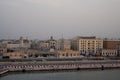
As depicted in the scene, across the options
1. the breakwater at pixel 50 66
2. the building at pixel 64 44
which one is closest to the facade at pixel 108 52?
the building at pixel 64 44

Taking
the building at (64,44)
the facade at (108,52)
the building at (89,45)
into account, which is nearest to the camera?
the facade at (108,52)

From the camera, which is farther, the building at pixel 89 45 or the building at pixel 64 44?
the building at pixel 64 44

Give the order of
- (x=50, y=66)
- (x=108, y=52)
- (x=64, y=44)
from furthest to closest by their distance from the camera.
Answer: (x=64, y=44)
(x=108, y=52)
(x=50, y=66)

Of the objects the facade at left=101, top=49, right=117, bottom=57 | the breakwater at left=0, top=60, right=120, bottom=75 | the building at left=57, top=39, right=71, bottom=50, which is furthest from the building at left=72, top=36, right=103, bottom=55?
the breakwater at left=0, top=60, right=120, bottom=75

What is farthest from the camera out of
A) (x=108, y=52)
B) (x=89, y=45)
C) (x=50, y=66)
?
(x=89, y=45)

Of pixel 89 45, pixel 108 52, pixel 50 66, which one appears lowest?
pixel 50 66

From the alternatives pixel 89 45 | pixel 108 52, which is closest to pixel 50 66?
pixel 108 52

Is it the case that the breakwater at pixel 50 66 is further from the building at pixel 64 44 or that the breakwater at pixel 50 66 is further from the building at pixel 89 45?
the building at pixel 64 44

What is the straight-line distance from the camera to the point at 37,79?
736 cm

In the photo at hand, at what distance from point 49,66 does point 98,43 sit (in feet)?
27.1

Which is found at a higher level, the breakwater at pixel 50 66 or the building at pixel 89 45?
the building at pixel 89 45

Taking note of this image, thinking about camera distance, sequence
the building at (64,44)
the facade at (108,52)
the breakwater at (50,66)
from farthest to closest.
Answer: the building at (64,44) → the facade at (108,52) → the breakwater at (50,66)

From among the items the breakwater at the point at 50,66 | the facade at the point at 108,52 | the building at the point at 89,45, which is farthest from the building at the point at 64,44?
the breakwater at the point at 50,66

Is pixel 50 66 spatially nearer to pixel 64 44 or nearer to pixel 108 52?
Result: pixel 108 52
